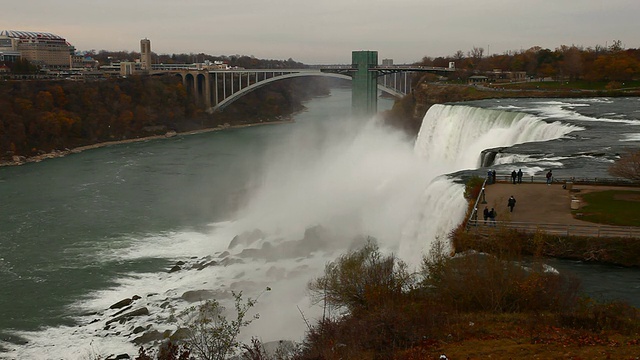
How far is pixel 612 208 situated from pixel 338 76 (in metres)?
30.5

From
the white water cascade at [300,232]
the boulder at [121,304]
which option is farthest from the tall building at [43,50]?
the boulder at [121,304]

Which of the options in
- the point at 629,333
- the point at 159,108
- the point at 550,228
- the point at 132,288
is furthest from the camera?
the point at 159,108

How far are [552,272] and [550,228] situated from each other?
1389 millimetres

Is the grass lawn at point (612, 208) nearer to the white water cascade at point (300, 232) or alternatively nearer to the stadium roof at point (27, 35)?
the white water cascade at point (300, 232)

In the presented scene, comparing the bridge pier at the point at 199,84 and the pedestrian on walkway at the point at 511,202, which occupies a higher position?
the bridge pier at the point at 199,84

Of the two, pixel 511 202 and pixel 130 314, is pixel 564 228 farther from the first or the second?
pixel 130 314

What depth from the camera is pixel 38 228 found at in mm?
15875

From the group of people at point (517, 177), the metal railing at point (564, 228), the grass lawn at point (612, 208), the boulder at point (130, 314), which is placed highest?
the group of people at point (517, 177)

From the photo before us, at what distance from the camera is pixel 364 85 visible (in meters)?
38.0

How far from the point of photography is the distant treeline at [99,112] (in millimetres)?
29922

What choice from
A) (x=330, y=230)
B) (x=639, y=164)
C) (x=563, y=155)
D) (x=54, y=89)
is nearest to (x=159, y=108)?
(x=54, y=89)

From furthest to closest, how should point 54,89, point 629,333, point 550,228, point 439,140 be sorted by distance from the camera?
1. point 54,89
2. point 439,140
3. point 550,228
4. point 629,333

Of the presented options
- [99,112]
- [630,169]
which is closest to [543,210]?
[630,169]

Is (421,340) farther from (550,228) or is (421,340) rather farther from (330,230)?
(330,230)
